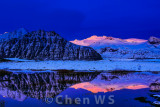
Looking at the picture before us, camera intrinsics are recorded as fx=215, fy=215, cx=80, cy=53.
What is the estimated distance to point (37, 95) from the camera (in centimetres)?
1328

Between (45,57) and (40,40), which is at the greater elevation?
(40,40)

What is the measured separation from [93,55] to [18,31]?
131 feet

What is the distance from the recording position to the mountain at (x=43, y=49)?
72.8m

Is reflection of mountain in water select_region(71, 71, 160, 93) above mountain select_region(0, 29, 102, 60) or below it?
below

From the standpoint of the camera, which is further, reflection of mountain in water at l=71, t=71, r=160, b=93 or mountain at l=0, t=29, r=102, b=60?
mountain at l=0, t=29, r=102, b=60

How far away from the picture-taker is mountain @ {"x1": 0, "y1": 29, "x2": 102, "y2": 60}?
7281cm

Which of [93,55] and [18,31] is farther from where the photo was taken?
[18,31]

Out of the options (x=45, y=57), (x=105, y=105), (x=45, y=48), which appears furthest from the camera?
(x=45, y=48)

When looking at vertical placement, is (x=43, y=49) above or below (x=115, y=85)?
above

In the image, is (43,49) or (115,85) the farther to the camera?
(43,49)

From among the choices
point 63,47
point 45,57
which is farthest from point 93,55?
point 45,57

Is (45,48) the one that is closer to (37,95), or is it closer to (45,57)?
(45,57)

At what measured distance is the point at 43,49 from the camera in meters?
77.1

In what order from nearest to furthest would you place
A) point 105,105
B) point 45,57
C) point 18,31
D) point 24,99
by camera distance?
point 105,105 < point 24,99 < point 45,57 < point 18,31
